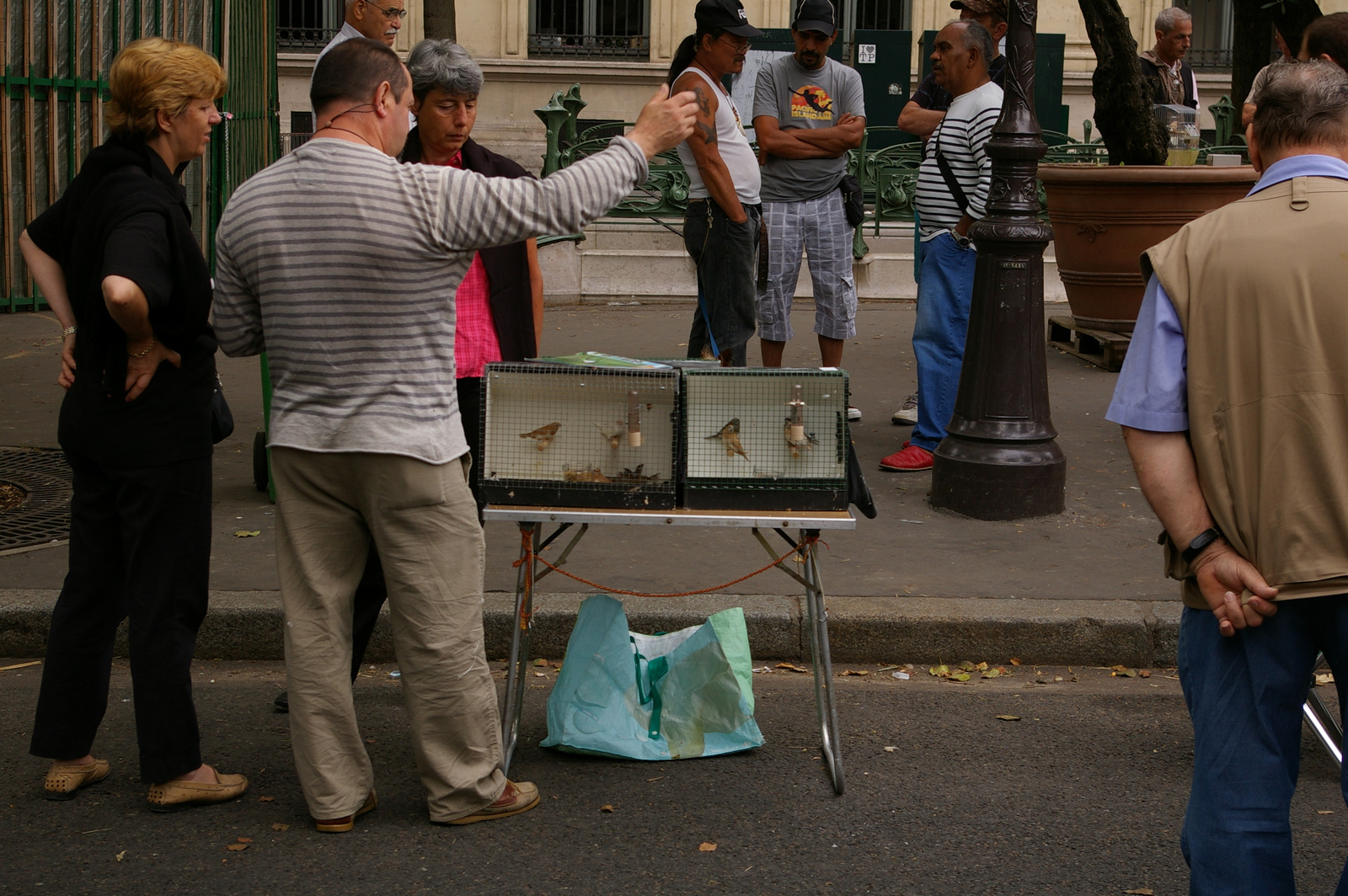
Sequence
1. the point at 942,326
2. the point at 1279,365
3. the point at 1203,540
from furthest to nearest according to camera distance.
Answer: the point at 942,326, the point at 1203,540, the point at 1279,365

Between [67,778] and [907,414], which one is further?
[907,414]

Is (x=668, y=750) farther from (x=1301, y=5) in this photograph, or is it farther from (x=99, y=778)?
(x=1301, y=5)

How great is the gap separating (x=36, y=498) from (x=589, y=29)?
17234mm

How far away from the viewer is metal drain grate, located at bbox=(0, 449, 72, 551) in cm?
558

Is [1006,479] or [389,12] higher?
[389,12]

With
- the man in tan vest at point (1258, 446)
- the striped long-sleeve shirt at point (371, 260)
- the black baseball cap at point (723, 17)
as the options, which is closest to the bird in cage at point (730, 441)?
the striped long-sleeve shirt at point (371, 260)

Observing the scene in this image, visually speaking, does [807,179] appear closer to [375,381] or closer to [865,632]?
[865,632]

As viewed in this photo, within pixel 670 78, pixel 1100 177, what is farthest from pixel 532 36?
pixel 670 78

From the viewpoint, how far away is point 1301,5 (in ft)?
29.3

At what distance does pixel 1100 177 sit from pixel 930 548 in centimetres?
415

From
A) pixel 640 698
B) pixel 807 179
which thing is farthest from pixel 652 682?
pixel 807 179

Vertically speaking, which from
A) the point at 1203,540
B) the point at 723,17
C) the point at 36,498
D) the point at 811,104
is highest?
the point at 723,17

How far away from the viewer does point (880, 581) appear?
5.21 m

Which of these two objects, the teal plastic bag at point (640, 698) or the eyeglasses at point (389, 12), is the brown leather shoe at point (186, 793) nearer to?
the teal plastic bag at point (640, 698)
